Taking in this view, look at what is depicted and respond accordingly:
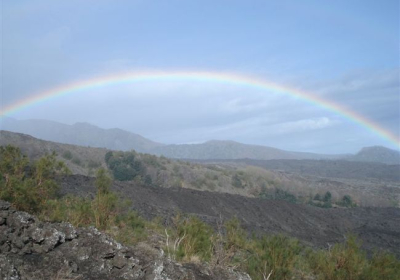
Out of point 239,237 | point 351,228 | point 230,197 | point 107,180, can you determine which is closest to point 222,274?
point 239,237

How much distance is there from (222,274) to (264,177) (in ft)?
182

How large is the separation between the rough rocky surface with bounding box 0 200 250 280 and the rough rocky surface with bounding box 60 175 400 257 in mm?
13786

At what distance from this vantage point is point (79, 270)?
6.24 meters

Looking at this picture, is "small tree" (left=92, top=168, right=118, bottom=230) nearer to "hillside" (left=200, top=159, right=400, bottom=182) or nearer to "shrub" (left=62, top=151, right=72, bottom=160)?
"shrub" (left=62, top=151, right=72, bottom=160)

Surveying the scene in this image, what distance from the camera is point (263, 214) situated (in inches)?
1203

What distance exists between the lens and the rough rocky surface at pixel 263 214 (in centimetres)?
2380

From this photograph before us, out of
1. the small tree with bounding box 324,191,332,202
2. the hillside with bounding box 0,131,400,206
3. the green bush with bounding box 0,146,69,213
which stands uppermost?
the green bush with bounding box 0,146,69,213

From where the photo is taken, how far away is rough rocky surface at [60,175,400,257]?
23.8 m

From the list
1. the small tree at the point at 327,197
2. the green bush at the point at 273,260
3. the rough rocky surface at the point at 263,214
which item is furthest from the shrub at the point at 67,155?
the green bush at the point at 273,260

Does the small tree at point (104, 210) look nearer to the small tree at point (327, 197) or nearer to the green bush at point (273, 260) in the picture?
the green bush at point (273, 260)

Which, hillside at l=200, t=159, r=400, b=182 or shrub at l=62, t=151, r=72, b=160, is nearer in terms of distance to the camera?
shrub at l=62, t=151, r=72, b=160

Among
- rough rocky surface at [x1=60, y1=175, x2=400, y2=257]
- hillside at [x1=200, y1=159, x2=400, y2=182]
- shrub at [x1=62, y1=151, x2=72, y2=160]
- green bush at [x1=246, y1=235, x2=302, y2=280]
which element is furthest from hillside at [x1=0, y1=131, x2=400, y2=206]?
hillside at [x1=200, y1=159, x2=400, y2=182]

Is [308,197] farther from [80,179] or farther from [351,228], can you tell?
[80,179]

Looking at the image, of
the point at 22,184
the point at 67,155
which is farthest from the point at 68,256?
the point at 67,155
